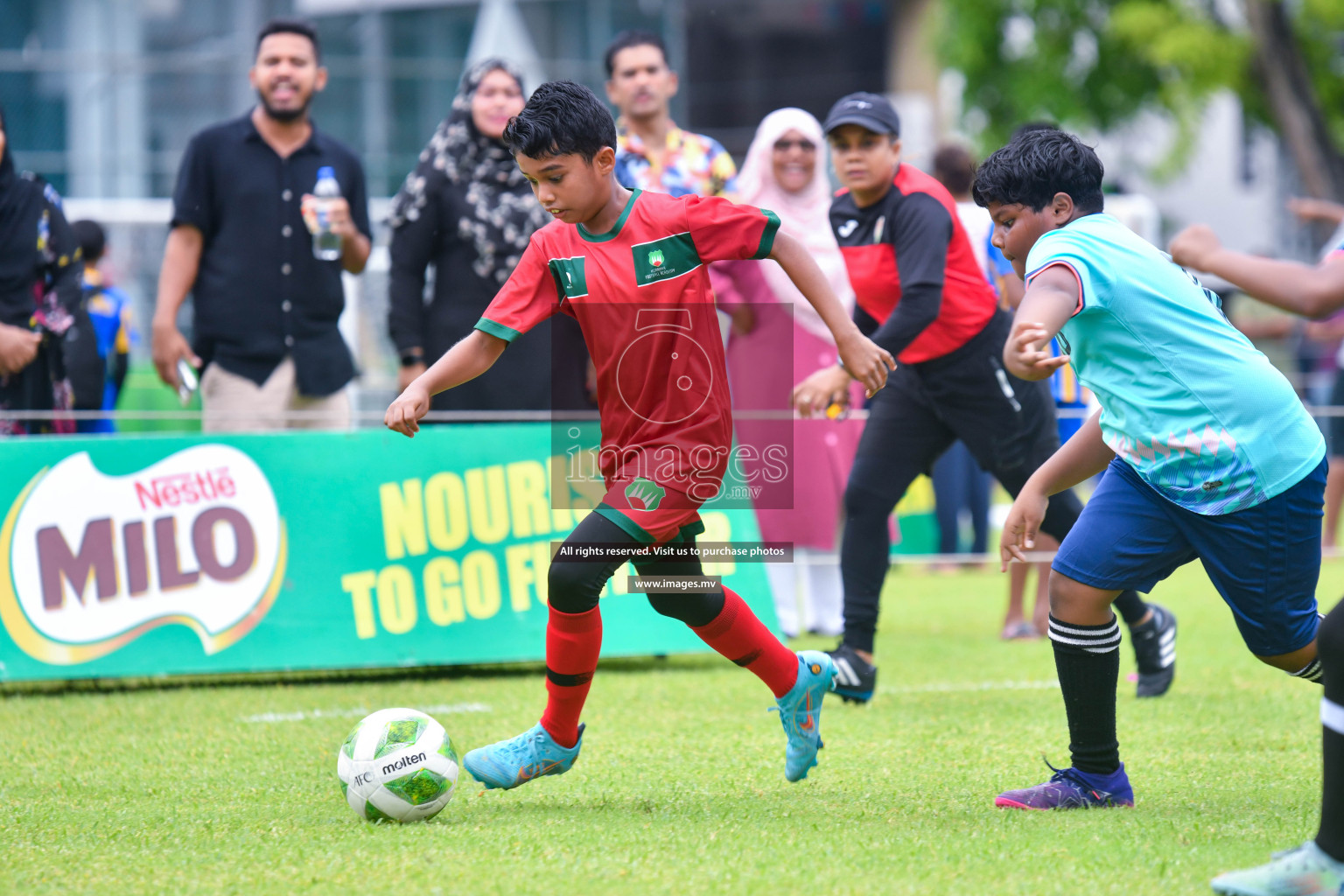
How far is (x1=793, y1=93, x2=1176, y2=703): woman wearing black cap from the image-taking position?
18.1 feet

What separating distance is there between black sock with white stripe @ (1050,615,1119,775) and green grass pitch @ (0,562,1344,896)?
0.17 m

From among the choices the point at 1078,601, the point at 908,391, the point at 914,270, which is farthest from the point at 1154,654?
the point at 1078,601

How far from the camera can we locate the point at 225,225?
272 inches

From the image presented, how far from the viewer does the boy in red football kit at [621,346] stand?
13.1 feet

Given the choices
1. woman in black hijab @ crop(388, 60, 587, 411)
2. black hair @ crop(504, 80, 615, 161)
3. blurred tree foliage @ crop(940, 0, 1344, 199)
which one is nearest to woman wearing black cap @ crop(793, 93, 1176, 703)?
black hair @ crop(504, 80, 615, 161)

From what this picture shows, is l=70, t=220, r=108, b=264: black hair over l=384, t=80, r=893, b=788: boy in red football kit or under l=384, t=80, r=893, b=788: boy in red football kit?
over

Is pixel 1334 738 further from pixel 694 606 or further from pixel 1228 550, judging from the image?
pixel 694 606

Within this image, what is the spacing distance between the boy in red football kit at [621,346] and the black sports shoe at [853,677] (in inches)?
51.7

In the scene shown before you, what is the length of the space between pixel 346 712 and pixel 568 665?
1880 mm

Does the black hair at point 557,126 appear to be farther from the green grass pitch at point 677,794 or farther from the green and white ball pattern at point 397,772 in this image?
the green grass pitch at point 677,794

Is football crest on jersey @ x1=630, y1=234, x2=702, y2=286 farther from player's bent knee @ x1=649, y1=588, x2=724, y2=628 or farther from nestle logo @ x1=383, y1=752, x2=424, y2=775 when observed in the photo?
nestle logo @ x1=383, y1=752, x2=424, y2=775

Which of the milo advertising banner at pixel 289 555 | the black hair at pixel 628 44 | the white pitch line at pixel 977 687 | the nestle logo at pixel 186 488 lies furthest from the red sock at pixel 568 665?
the black hair at pixel 628 44

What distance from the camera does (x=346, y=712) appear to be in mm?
5680

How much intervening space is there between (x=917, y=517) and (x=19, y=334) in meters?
6.48
